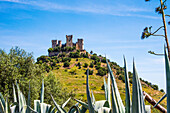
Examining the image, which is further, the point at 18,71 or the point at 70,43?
the point at 70,43

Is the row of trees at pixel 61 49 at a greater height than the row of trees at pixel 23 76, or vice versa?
the row of trees at pixel 61 49

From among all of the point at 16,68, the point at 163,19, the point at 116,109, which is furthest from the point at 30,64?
the point at 116,109

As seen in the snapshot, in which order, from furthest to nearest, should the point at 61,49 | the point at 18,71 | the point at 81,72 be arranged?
1. the point at 61,49
2. the point at 81,72
3. the point at 18,71

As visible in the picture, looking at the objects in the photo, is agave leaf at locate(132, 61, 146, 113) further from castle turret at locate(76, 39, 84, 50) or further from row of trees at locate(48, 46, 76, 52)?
castle turret at locate(76, 39, 84, 50)

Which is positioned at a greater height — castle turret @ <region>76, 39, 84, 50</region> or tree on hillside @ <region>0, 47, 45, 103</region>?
castle turret @ <region>76, 39, 84, 50</region>

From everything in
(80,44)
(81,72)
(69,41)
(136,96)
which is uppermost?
(69,41)

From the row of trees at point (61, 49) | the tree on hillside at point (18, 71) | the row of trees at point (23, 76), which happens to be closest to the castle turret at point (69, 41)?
the row of trees at point (61, 49)

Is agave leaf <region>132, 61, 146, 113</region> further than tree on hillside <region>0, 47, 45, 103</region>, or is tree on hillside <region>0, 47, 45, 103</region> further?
tree on hillside <region>0, 47, 45, 103</region>

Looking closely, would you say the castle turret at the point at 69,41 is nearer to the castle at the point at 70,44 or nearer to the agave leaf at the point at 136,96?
the castle at the point at 70,44

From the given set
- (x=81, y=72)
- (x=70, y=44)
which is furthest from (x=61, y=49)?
(x=81, y=72)

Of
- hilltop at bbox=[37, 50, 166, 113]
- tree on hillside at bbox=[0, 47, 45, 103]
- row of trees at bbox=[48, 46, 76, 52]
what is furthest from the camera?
row of trees at bbox=[48, 46, 76, 52]

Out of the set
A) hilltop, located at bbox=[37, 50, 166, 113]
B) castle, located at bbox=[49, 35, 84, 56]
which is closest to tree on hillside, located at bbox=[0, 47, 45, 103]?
hilltop, located at bbox=[37, 50, 166, 113]

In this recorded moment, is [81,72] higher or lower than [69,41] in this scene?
lower

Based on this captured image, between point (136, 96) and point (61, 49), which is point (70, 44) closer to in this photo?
point (61, 49)
